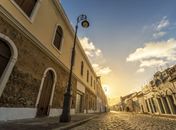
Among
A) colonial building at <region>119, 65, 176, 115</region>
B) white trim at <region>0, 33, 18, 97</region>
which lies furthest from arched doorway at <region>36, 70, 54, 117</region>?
colonial building at <region>119, 65, 176, 115</region>

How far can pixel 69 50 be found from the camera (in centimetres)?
1242

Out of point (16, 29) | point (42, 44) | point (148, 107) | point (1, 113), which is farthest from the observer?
point (148, 107)

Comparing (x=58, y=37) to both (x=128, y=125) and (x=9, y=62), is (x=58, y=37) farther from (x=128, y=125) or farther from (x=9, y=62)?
(x=128, y=125)

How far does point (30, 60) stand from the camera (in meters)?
6.44

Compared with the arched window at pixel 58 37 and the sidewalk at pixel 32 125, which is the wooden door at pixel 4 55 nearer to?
the sidewalk at pixel 32 125

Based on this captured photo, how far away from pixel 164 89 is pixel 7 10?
81.4 ft

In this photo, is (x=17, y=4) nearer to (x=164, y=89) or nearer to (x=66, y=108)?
(x=66, y=108)

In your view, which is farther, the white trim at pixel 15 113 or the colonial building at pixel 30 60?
the colonial building at pixel 30 60

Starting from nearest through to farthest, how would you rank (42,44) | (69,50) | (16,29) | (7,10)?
(7,10), (16,29), (42,44), (69,50)

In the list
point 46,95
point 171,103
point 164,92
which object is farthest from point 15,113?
point 164,92

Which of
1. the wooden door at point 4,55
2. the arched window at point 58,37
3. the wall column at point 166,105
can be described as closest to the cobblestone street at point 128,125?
the wooden door at point 4,55

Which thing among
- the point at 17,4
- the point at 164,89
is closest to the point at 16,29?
the point at 17,4

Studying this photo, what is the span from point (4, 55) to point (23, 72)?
44.3 inches

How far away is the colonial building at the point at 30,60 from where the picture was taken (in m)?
5.14
